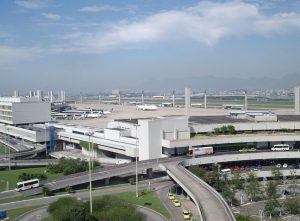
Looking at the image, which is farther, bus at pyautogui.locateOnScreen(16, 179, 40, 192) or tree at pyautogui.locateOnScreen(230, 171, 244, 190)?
bus at pyautogui.locateOnScreen(16, 179, 40, 192)

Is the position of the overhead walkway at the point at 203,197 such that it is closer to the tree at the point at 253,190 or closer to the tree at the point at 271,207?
the tree at the point at 271,207

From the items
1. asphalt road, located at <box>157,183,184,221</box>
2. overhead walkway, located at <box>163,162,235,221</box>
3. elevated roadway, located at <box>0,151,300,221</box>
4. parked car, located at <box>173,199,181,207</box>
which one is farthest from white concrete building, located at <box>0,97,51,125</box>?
parked car, located at <box>173,199,181,207</box>

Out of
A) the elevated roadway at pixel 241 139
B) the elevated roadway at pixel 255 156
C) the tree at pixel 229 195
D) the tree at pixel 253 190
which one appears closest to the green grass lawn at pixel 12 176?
the elevated roadway at pixel 241 139

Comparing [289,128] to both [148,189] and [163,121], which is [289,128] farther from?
[148,189]

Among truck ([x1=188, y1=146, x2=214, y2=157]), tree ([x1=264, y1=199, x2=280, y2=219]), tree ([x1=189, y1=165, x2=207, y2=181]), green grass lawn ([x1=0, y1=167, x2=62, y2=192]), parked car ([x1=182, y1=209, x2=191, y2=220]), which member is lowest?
green grass lawn ([x1=0, y1=167, x2=62, y2=192])

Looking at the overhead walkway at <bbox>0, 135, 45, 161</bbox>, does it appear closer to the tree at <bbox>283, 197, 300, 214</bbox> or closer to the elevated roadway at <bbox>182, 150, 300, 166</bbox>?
the elevated roadway at <bbox>182, 150, 300, 166</bbox>

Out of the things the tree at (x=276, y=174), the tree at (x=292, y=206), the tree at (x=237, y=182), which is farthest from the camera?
the tree at (x=276, y=174)

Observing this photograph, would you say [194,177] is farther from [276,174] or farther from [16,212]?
[16,212]

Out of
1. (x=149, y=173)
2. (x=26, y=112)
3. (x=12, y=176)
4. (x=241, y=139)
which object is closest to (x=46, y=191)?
(x=149, y=173)
